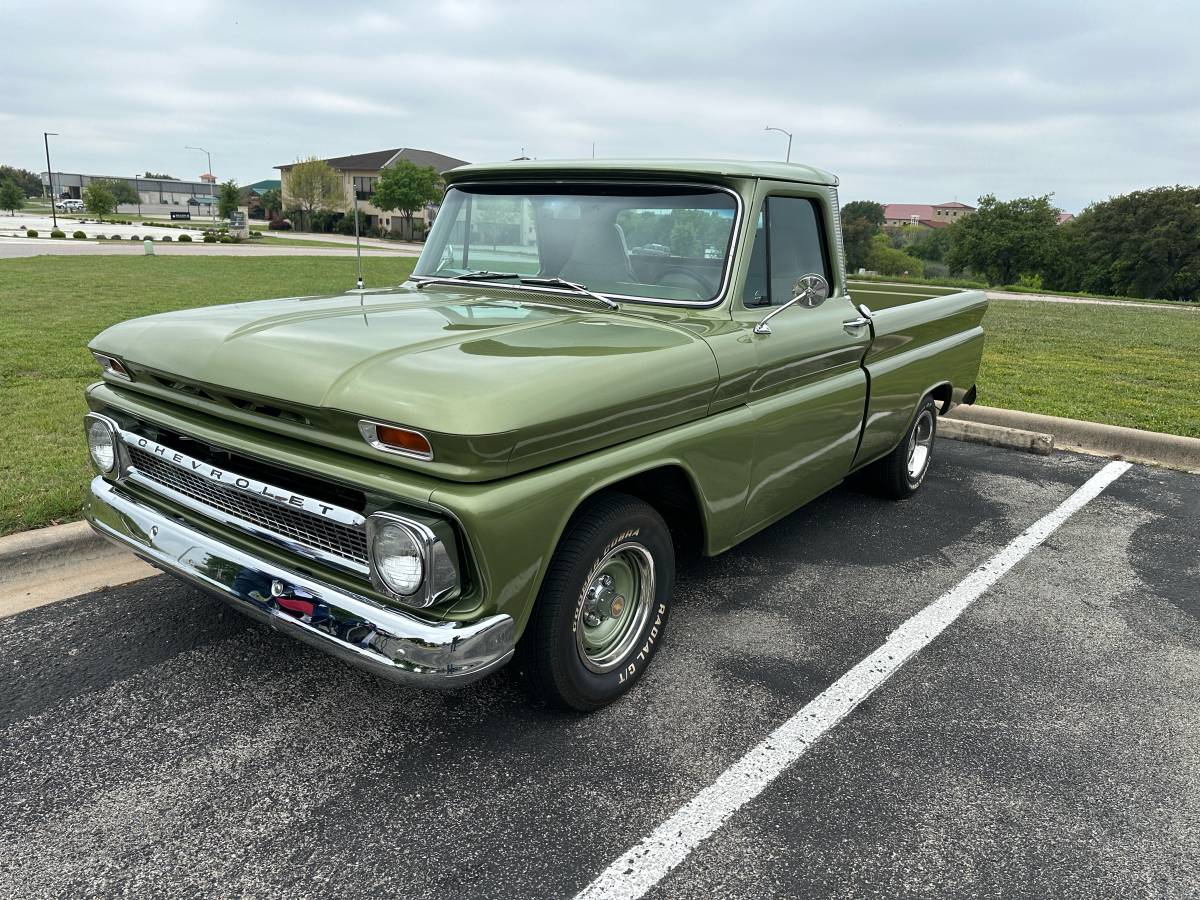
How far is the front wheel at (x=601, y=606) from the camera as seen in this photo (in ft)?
8.57

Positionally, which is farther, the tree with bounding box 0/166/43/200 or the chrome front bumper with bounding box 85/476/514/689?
the tree with bounding box 0/166/43/200

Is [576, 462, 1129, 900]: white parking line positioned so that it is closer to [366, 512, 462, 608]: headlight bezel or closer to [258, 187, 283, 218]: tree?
[366, 512, 462, 608]: headlight bezel

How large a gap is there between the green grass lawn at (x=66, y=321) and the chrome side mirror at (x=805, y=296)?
3288mm

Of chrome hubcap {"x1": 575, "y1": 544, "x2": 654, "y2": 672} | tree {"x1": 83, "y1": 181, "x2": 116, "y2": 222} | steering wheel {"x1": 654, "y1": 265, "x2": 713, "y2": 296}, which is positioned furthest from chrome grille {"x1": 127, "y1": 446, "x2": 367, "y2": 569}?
tree {"x1": 83, "y1": 181, "x2": 116, "y2": 222}

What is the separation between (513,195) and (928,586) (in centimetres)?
273

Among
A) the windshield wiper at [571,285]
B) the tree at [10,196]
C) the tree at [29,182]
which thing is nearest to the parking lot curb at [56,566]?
the windshield wiper at [571,285]

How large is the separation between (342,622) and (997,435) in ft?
19.9

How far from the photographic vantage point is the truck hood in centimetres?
229

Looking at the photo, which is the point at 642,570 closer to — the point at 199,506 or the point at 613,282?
the point at 613,282

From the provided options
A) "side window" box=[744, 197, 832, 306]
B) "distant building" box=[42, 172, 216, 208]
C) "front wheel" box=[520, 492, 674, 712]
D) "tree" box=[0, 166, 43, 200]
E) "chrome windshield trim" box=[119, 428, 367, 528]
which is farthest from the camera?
Answer: "tree" box=[0, 166, 43, 200]

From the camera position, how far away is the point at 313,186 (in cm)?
6794

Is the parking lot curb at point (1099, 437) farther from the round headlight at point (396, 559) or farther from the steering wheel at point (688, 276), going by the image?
the round headlight at point (396, 559)

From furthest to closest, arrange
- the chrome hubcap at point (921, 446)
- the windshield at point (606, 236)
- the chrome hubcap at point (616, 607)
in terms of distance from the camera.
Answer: the chrome hubcap at point (921, 446) < the windshield at point (606, 236) < the chrome hubcap at point (616, 607)

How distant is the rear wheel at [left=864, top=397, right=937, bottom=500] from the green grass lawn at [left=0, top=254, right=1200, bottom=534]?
2.82 ft
